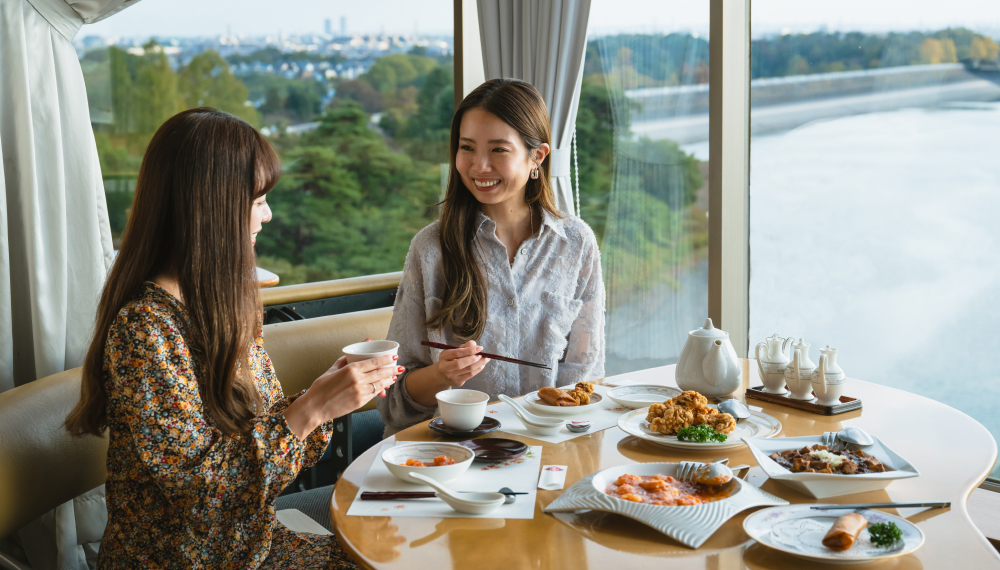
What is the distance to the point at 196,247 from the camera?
51.8 inches

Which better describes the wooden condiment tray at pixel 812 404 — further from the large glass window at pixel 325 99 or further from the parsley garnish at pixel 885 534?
the large glass window at pixel 325 99

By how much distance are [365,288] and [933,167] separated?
86.9 inches

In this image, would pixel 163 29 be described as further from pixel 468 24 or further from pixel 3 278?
pixel 3 278

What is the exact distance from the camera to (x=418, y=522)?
1.10 meters

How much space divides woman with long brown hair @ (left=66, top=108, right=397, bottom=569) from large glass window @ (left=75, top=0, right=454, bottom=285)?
718cm

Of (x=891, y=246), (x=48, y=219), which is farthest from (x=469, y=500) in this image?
(x=891, y=246)

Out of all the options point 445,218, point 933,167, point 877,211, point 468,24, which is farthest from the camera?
point 468,24

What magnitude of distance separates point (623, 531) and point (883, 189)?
7.56 feet

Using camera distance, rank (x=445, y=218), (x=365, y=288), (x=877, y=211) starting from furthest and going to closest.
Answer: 1. (x=365, y=288)
2. (x=877, y=211)
3. (x=445, y=218)

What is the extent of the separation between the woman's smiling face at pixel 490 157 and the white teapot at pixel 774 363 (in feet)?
2.58

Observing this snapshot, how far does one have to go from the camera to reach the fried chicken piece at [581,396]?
62.7 inches

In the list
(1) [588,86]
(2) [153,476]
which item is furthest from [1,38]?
(1) [588,86]

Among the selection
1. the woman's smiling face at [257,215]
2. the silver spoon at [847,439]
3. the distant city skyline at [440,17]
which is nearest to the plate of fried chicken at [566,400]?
the silver spoon at [847,439]

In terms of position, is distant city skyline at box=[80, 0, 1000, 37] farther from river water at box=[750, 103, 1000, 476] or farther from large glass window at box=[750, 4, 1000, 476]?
river water at box=[750, 103, 1000, 476]
